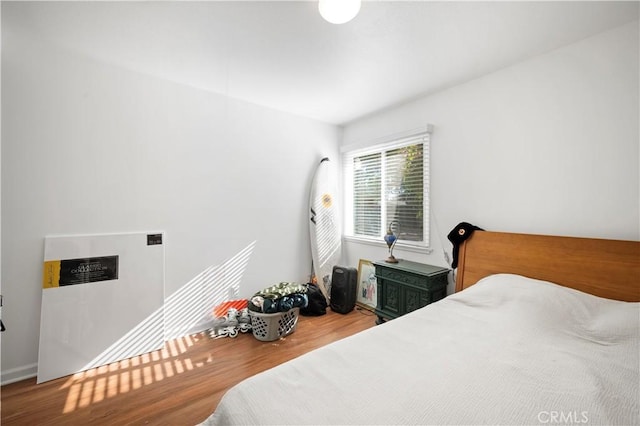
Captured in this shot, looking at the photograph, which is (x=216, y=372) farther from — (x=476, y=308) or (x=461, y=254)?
(x=461, y=254)

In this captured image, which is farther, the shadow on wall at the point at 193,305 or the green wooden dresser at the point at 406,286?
the green wooden dresser at the point at 406,286

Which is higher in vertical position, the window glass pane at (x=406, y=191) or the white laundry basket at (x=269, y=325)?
the window glass pane at (x=406, y=191)

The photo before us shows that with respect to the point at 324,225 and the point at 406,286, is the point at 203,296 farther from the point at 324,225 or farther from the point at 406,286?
the point at 406,286

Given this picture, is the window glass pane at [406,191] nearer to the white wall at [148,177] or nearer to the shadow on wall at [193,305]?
the white wall at [148,177]

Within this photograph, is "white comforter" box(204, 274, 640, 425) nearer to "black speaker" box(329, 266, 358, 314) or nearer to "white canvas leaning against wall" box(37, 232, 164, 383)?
"black speaker" box(329, 266, 358, 314)

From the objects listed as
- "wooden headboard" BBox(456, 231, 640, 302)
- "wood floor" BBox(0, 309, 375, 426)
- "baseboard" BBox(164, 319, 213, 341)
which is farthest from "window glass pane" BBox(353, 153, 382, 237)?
"baseboard" BBox(164, 319, 213, 341)

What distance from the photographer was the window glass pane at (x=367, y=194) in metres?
3.44

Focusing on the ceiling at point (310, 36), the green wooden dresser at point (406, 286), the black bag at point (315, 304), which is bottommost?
the black bag at point (315, 304)

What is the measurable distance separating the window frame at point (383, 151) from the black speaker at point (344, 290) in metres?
0.52

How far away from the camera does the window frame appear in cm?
282

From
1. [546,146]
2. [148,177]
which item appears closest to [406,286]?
[546,146]

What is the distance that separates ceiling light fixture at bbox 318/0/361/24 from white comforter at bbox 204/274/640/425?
1.78 meters

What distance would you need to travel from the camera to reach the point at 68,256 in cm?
212

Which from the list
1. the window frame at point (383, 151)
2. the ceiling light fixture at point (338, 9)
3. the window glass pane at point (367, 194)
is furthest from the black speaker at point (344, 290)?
the ceiling light fixture at point (338, 9)
